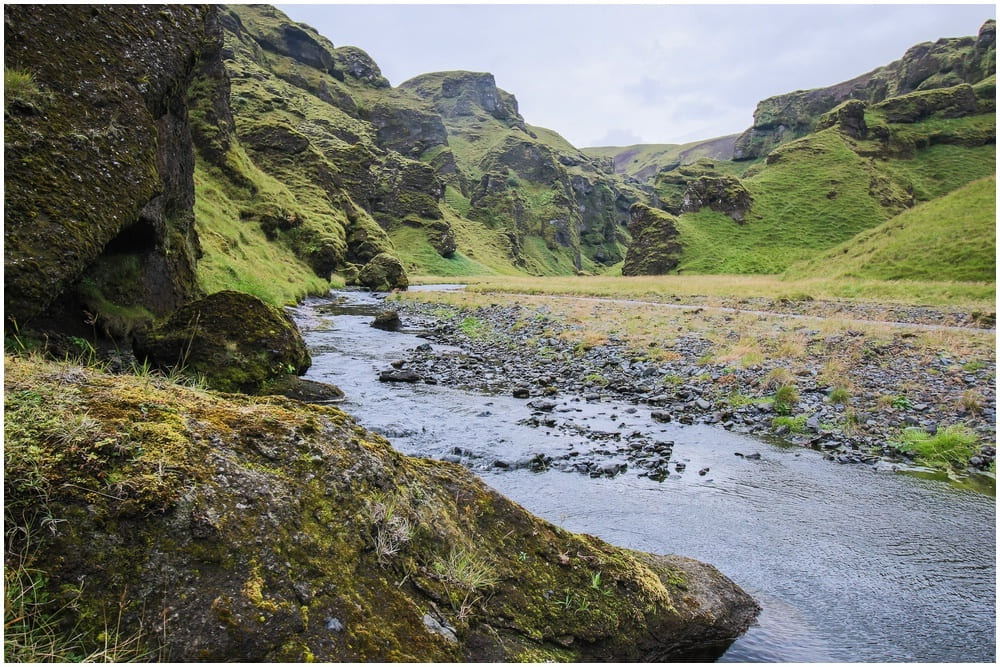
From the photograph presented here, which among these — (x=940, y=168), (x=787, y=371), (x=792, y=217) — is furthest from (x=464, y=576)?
(x=940, y=168)

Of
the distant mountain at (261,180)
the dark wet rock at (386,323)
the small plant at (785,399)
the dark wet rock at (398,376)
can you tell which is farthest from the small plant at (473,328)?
the small plant at (785,399)

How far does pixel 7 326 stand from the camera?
26.2 ft

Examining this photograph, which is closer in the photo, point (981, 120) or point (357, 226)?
point (357, 226)

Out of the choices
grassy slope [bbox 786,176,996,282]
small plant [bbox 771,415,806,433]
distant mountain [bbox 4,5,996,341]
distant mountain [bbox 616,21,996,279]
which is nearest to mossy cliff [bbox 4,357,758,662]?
distant mountain [bbox 4,5,996,341]

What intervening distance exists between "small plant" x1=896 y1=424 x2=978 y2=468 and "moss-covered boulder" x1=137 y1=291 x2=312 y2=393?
1462cm

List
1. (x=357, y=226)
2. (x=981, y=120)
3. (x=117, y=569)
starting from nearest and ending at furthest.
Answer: (x=117, y=569) < (x=357, y=226) < (x=981, y=120)

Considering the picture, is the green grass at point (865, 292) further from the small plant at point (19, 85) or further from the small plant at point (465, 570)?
the small plant at point (19, 85)

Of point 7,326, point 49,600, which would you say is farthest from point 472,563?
point 7,326

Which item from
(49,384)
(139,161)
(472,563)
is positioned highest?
(139,161)

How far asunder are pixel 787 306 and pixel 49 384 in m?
42.3

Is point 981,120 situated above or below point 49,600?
above

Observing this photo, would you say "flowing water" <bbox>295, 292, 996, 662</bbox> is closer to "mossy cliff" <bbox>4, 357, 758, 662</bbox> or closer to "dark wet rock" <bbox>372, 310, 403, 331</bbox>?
"mossy cliff" <bbox>4, 357, 758, 662</bbox>

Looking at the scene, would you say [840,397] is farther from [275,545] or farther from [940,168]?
[940,168]

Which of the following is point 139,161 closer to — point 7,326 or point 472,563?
point 7,326
